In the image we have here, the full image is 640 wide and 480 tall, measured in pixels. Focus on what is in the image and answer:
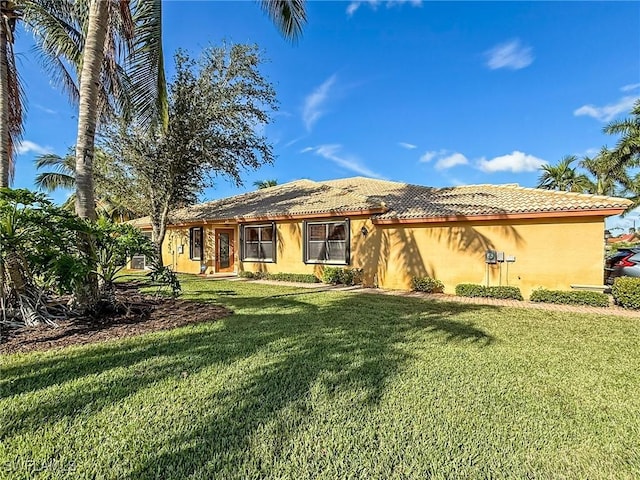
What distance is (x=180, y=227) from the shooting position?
19453mm

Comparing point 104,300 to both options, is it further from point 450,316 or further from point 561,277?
point 561,277

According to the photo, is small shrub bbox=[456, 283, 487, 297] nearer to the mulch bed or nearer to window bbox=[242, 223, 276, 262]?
the mulch bed

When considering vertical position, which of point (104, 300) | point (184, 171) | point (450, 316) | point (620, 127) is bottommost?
point (450, 316)

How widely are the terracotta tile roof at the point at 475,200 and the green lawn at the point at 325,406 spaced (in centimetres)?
503

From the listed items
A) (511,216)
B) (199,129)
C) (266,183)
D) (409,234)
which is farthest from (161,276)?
(266,183)

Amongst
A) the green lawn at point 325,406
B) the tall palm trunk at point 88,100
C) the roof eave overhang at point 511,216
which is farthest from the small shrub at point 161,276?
the roof eave overhang at point 511,216

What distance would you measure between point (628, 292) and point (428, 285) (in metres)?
5.33

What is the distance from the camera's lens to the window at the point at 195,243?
18703 millimetres

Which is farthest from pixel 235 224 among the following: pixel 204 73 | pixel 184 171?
pixel 204 73

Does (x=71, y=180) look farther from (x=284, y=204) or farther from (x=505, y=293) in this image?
(x=505, y=293)

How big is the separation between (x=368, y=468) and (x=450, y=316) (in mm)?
5997

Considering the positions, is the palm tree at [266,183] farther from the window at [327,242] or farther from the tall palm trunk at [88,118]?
the tall palm trunk at [88,118]

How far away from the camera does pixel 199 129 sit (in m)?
14.7

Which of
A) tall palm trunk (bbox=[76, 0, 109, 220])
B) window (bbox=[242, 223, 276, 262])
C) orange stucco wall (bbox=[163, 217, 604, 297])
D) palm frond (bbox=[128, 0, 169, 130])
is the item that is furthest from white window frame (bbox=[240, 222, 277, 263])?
tall palm trunk (bbox=[76, 0, 109, 220])
